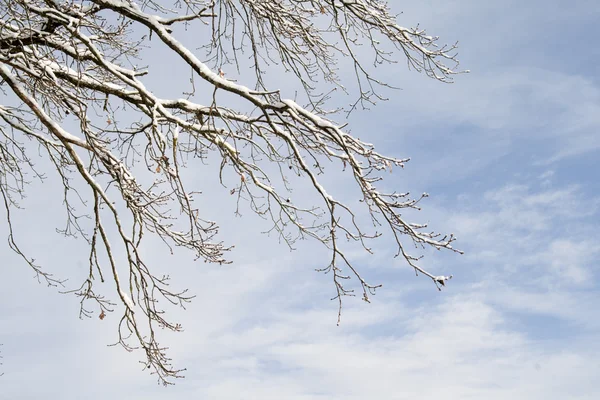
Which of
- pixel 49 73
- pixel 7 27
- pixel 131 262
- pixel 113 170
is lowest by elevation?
pixel 131 262

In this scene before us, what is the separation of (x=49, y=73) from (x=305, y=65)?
304 centimetres

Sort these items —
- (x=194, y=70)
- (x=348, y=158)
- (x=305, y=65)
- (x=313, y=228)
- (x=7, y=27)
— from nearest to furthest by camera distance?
1. (x=194, y=70)
2. (x=348, y=158)
3. (x=7, y=27)
4. (x=313, y=228)
5. (x=305, y=65)

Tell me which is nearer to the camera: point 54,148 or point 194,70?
point 194,70

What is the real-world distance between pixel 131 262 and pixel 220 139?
1677 millimetres

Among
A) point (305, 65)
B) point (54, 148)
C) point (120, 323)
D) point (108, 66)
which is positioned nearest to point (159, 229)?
point (120, 323)

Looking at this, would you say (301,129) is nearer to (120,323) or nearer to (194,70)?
(194,70)

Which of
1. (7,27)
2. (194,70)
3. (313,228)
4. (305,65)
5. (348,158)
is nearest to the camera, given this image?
(194,70)

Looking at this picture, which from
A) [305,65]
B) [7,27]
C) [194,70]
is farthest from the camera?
[305,65]

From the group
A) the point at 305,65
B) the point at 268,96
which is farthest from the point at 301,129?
the point at 305,65

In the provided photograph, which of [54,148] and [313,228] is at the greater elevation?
[54,148]

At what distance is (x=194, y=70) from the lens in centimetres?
512

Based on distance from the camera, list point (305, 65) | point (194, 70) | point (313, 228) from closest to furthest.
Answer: point (194, 70)
point (313, 228)
point (305, 65)

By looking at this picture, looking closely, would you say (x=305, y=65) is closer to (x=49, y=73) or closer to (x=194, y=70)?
(x=194, y=70)

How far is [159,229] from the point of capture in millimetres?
6918
